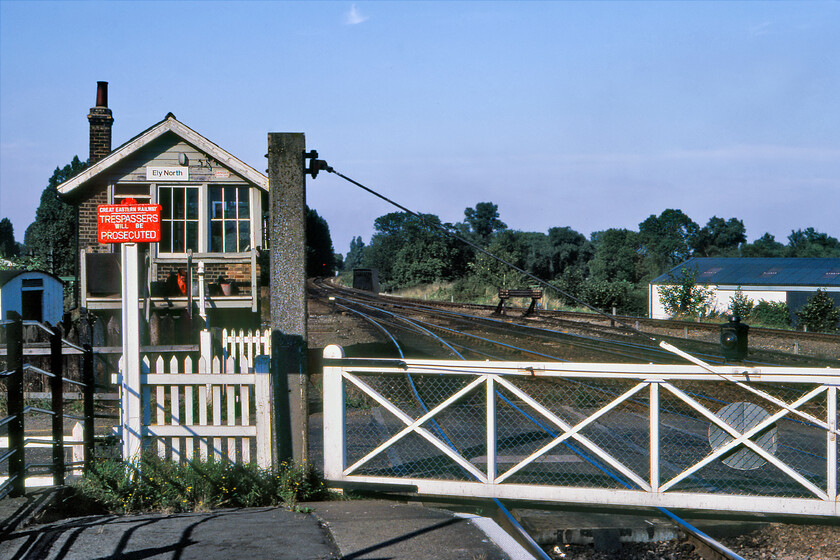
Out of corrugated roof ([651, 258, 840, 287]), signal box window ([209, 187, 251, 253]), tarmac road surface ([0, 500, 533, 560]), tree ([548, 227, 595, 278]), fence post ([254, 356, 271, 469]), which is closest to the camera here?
tarmac road surface ([0, 500, 533, 560])

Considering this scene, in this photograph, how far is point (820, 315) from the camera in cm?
3284

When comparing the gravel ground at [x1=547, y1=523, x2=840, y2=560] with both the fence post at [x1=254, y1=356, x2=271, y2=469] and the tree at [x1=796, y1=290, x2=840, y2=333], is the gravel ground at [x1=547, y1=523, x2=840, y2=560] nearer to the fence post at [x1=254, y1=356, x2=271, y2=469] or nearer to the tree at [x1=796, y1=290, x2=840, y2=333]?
the fence post at [x1=254, y1=356, x2=271, y2=469]

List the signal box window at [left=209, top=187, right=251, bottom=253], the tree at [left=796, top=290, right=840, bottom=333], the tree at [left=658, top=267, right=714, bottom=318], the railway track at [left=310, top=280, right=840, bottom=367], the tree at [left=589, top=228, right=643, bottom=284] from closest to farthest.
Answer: the railway track at [left=310, top=280, right=840, bottom=367]
the signal box window at [left=209, top=187, right=251, bottom=253]
the tree at [left=796, top=290, right=840, bottom=333]
the tree at [left=658, top=267, right=714, bottom=318]
the tree at [left=589, top=228, right=643, bottom=284]

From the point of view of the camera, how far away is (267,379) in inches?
252

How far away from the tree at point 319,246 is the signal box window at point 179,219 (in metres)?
64.7

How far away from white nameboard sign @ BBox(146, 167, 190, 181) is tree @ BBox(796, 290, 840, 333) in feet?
90.8

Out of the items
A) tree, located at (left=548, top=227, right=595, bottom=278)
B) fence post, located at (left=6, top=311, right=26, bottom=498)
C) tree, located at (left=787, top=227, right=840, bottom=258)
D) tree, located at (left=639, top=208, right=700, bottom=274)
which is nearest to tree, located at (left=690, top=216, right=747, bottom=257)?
tree, located at (left=639, top=208, right=700, bottom=274)

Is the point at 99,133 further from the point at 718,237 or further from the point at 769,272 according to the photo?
the point at 718,237

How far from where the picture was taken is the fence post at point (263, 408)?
250 inches

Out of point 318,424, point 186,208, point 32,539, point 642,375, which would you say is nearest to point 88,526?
point 32,539

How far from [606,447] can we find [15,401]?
6.20m

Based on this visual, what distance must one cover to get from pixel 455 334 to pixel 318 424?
38.2 feet

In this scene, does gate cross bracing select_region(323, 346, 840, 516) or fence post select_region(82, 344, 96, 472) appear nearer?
gate cross bracing select_region(323, 346, 840, 516)

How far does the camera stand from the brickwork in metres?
18.7
